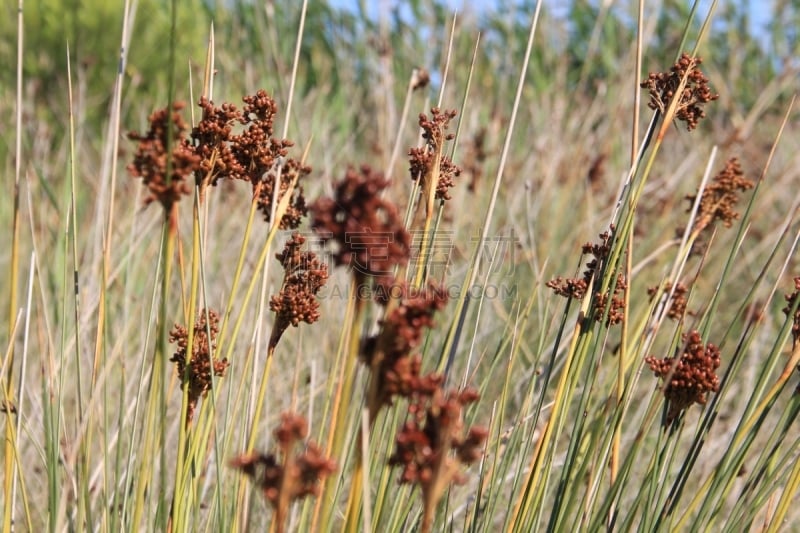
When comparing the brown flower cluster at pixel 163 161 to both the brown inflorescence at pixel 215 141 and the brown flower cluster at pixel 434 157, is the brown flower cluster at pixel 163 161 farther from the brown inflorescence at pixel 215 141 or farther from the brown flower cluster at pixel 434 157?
the brown flower cluster at pixel 434 157

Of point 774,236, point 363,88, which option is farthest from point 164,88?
point 774,236

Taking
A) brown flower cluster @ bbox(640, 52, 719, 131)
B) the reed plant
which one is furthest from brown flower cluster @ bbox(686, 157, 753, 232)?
brown flower cluster @ bbox(640, 52, 719, 131)

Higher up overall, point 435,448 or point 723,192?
point 723,192

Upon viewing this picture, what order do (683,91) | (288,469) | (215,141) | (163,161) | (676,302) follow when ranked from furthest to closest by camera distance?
(676,302)
(683,91)
(215,141)
(163,161)
(288,469)

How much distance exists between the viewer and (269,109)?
2.93ft

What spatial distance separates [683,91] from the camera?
951mm

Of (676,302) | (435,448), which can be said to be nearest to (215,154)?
(435,448)

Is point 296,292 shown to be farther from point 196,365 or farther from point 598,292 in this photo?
point 598,292

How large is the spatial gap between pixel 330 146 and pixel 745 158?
185 cm

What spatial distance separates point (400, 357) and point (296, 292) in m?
0.31

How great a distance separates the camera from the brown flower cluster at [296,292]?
871 millimetres

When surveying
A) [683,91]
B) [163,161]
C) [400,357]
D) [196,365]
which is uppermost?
[683,91]

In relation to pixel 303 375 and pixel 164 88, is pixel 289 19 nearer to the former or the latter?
pixel 164 88

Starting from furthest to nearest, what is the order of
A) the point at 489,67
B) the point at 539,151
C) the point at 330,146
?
the point at 489,67 < the point at 330,146 < the point at 539,151
